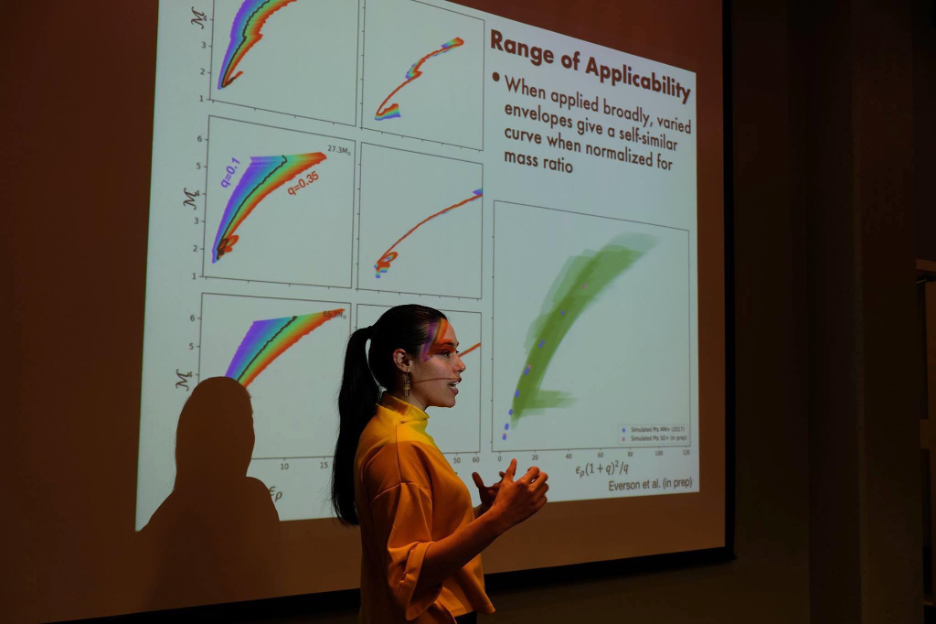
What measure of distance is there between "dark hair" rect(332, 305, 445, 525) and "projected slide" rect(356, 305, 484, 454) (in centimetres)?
73

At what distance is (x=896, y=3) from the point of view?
11.0 feet

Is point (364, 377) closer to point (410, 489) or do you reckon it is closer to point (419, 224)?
point (410, 489)

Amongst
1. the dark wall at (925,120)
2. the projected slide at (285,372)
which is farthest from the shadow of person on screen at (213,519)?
the dark wall at (925,120)

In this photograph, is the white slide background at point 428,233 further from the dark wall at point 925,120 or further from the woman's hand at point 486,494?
the dark wall at point 925,120

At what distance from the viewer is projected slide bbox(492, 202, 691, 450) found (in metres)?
2.46

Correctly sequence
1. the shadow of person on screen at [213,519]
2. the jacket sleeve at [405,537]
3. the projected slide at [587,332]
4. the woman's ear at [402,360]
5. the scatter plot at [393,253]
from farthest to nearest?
the projected slide at [587,332], the scatter plot at [393,253], the shadow of person on screen at [213,519], the woman's ear at [402,360], the jacket sleeve at [405,537]

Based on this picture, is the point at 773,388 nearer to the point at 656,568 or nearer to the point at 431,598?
the point at 656,568

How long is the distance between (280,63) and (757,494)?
7.91 ft

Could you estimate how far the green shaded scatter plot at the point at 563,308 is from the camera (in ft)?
8.12

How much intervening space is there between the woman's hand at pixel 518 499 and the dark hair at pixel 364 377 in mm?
319

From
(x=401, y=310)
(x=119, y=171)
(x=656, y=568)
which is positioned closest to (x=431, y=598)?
(x=401, y=310)

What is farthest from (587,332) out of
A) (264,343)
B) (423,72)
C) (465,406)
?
(264,343)

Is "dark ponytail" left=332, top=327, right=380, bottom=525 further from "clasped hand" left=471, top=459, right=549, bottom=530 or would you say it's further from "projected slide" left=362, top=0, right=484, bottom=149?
"projected slide" left=362, top=0, right=484, bottom=149

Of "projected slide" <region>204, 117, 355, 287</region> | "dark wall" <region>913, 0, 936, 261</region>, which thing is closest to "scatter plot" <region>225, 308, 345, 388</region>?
"projected slide" <region>204, 117, 355, 287</region>
